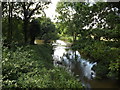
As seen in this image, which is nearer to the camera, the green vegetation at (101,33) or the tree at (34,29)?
the green vegetation at (101,33)

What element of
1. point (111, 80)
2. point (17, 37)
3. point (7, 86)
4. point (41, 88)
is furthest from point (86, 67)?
point (7, 86)

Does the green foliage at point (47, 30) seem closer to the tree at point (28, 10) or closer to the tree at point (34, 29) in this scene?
the tree at point (34, 29)

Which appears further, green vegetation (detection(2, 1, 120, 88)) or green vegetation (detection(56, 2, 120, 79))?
green vegetation (detection(56, 2, 120, 79))

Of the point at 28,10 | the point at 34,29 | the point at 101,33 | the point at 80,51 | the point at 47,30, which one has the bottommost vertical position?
the point at 80,51

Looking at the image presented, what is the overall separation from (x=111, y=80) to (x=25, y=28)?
7.60 metres

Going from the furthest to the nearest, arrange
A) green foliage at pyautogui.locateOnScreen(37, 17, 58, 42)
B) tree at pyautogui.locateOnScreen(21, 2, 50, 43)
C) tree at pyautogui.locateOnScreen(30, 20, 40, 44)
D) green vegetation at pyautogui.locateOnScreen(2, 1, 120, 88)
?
green foliage at pyautogui.locateOnScreen(37, 17, 58, 42) < tree at pyautogui.locateOnScreen(30, 20, 40, 44) < tree at pyautogui.locateOnScreen(21, 2, 50, 43) < green vegetation at pyautogui.locateOnScreen(2, 1, 120, 88)

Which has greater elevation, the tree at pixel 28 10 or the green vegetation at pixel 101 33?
the tree at pixel 28 10

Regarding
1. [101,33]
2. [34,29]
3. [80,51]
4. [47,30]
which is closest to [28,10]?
[34,29]

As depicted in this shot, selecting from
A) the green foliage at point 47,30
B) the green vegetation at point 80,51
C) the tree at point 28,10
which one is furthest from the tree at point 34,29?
the green foliage at point 47,30

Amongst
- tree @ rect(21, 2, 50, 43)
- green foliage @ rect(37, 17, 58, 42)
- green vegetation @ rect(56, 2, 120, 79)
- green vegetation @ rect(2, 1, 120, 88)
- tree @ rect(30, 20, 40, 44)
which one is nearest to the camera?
green vegetation @ rect(2, 1, 120, 88)

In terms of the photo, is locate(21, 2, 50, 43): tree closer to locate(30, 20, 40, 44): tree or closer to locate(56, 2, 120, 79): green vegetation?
locate(30, 20, 40, 44): tree

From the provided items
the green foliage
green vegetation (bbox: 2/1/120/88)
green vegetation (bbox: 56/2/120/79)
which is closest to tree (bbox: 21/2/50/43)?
green vegetation (bbox: 2/1/120/88)

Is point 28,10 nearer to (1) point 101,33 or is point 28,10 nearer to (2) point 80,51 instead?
(2) point 80,51

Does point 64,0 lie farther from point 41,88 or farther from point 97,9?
point 41,88
